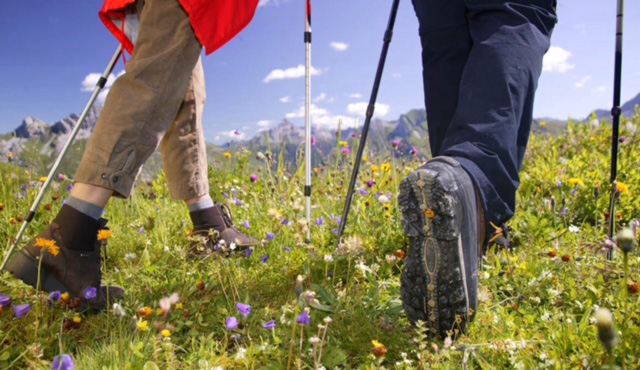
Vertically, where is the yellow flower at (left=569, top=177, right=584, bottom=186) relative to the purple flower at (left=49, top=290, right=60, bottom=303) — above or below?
above

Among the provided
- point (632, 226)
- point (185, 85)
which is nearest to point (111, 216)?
point (185, 85)

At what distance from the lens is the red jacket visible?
2.23 metres

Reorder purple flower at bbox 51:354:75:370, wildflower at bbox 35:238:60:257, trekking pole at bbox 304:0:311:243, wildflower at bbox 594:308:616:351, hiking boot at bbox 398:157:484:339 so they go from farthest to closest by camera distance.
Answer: trekking pole at bbox 304:0:311:243, wildflower at bbox 35:238:60:257, hiking boot at bbox 398:157:484:339, purple flower at bbox 51:354:75:370, wildflower at bbox 594:308:616:351

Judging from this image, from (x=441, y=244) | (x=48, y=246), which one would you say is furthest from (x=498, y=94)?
(x=48, y=246)

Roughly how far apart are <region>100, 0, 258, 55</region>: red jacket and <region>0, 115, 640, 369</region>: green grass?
105 centimetres

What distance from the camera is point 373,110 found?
3262 millimetres

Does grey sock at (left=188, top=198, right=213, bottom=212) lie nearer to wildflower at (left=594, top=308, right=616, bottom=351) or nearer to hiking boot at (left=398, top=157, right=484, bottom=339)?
hiking boot at (left=398, top=157, right=484, bottom=339)

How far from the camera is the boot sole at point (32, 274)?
226 cm

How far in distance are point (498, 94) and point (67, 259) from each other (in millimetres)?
2088

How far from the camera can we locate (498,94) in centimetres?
192

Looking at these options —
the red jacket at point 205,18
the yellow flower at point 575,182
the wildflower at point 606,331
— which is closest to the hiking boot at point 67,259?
the red jacket at point 205,18

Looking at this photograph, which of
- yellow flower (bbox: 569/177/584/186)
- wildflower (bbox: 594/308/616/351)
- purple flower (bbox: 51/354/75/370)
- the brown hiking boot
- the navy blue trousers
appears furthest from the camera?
yellow flower (bbox: 569/177/584/186)

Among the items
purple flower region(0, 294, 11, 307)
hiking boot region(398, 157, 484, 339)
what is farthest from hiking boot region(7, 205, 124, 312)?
hiking boot region(398, 157, 484, 339)

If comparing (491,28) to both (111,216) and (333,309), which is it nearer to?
(333,309)
